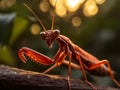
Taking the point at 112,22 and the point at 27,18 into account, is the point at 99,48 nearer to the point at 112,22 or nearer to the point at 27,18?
the point at 112,22

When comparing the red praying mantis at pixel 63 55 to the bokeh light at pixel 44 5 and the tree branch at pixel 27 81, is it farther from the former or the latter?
the bokeh light at pixel 44 5

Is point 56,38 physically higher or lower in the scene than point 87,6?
lower

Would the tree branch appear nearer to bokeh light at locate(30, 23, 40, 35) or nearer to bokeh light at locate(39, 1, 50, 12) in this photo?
bokeh light at locate(30, 23, 40, 35)

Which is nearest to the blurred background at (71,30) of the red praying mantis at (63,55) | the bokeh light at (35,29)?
the bokeh light at (35,29)

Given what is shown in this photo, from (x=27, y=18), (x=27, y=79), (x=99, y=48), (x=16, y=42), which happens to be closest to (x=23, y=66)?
(x=16, y=42)

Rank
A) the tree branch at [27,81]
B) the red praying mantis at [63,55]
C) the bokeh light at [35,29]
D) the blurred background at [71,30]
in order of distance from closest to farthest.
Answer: the tree branch at [27,81] < the red praying mantis at [63,55] < the blurred background at [71,30] < the bokeh light at [35,29]

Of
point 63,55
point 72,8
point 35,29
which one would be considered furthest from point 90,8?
point 63,55

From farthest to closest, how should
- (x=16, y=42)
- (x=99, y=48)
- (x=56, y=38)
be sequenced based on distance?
(x=99, y=48) → (x=16, y=42) → (x=56, y=38)

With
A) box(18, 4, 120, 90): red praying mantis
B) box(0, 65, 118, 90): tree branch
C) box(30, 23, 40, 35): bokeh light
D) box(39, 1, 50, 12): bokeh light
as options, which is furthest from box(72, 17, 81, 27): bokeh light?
box(0, 65, 118, 90): tree branch

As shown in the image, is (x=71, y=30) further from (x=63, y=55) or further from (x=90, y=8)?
(x=63, y=55)
